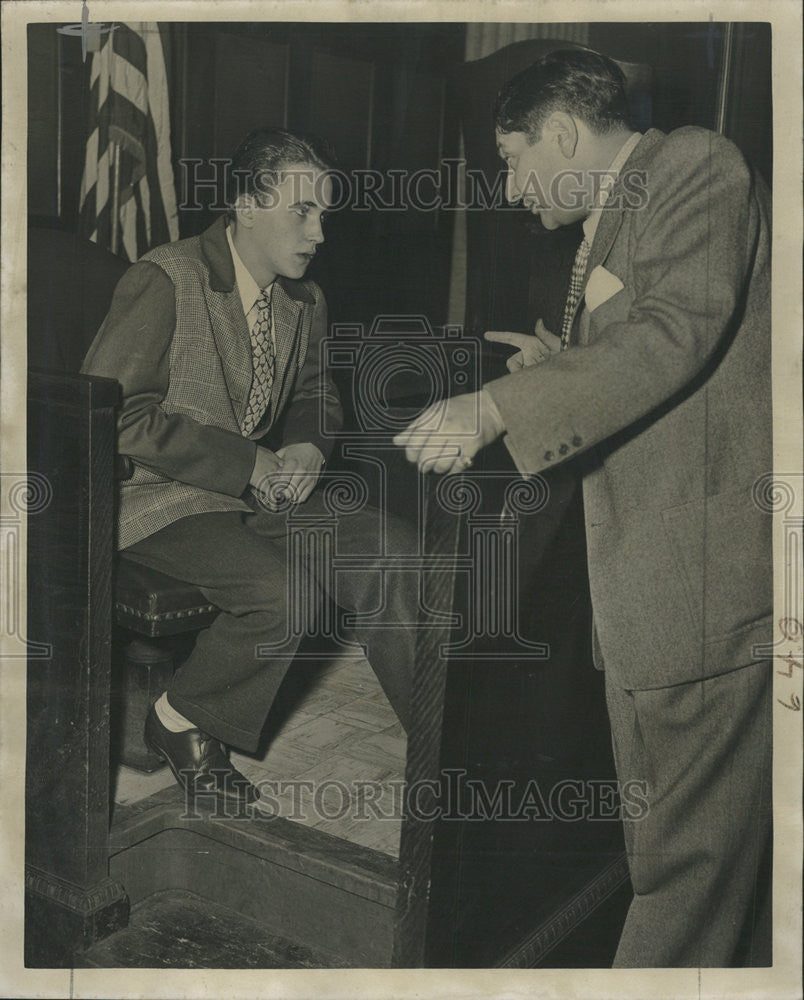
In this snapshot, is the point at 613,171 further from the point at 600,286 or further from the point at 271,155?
the point at 271,155

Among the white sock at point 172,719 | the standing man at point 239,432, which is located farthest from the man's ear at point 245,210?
the white sock at point 172,719

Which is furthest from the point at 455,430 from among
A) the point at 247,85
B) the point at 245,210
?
the point at 247,85

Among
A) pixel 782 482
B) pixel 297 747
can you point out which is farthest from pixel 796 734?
pixel 297 747

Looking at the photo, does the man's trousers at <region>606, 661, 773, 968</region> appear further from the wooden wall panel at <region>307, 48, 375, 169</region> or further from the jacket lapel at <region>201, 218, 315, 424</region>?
the wooden wall panel at <region>307, 48, 375, 169</region>

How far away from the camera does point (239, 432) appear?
3150mm

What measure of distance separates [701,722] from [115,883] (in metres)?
1.39

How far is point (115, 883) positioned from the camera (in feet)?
10.2

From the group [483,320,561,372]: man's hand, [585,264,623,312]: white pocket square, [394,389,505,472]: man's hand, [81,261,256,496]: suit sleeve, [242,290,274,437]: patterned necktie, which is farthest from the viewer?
[242,290,274,437]: patterned necktie

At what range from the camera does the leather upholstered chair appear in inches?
119

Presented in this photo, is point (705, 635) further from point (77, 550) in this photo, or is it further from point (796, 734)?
point (77, 550)

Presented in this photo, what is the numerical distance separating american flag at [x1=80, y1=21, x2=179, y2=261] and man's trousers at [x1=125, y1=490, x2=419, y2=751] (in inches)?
27.3

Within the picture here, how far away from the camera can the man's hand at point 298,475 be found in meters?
3.13

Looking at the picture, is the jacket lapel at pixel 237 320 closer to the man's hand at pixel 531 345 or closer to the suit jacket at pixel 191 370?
the suit jacket at pixel 191 370

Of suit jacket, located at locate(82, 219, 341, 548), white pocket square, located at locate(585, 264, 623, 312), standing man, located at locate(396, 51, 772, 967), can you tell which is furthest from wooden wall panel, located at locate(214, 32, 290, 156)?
white pocket square, located at locate(585, 264, 623, 312)
